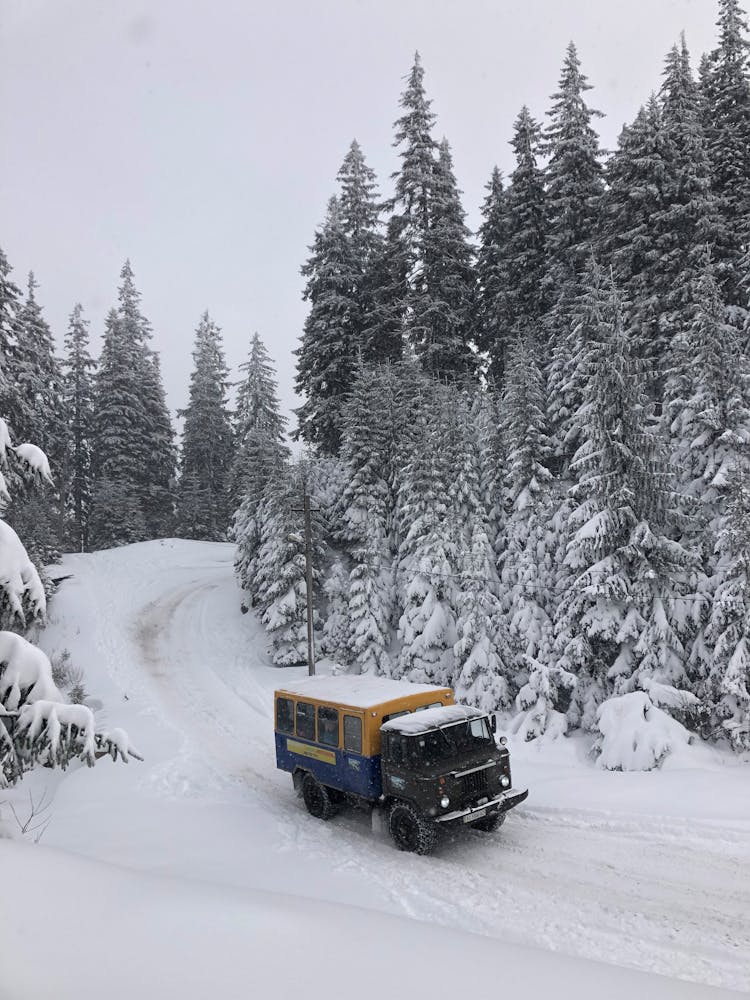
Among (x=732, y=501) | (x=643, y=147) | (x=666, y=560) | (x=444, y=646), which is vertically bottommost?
(x=444, y=646)

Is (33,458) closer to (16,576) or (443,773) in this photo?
(16,576)

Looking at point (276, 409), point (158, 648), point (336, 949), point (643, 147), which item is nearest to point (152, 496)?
point (276, 409)

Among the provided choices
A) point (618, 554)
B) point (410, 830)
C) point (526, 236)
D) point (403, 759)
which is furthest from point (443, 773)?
point (526, 236)

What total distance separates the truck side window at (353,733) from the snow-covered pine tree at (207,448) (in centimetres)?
4851

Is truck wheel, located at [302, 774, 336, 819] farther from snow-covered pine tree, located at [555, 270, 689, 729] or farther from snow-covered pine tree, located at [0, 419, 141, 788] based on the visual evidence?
snow-covered pine tree, located at [555, 270, 689, 729]

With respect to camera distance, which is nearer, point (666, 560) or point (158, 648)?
point (666, 560)

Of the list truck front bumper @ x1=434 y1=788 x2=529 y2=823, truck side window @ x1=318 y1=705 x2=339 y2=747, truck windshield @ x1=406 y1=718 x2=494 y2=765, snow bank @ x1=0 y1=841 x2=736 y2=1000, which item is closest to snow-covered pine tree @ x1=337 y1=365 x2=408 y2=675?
truck side window @ x1=318 y1=705 x2=339 y2=747

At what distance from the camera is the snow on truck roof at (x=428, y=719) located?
12117mm

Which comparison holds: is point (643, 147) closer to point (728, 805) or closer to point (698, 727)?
point (698, 727)

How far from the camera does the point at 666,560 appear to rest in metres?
19.5

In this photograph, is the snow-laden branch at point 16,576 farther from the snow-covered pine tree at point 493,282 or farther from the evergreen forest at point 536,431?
the snow-covered pine tree at point 493,282

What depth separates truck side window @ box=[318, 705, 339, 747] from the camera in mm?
13562

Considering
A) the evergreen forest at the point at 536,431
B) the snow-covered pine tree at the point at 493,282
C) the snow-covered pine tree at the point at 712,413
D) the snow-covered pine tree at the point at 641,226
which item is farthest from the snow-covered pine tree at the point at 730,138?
the snow-covered pine tree at the point at 493,282

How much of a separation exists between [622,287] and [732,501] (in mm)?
12933
